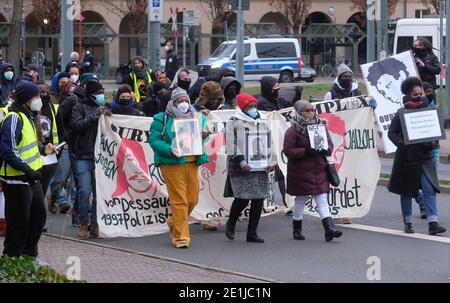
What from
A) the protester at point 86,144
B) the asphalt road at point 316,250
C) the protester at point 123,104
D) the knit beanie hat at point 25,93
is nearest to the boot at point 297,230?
the asphalt road at point 316,250

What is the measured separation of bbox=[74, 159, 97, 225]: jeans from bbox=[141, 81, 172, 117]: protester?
Result: 7.60 ft

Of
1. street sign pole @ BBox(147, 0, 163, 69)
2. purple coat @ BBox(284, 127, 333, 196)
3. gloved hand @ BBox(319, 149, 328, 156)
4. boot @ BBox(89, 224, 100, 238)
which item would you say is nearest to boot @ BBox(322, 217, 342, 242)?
purple coat @ BBox(284, 127, 333, 196)

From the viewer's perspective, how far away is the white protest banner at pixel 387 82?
44.0 feet

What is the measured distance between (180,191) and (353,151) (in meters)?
2.70

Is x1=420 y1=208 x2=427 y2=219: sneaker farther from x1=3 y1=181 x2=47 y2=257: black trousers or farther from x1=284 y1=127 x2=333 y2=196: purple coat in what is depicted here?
x1=3 y1=181 x2=47 y2=257: black trousers

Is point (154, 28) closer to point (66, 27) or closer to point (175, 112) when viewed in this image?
point (66, 27)

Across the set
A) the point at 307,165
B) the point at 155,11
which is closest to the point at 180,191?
the point at 307,165

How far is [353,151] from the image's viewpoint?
12836 mm

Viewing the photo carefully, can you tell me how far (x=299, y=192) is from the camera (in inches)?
450

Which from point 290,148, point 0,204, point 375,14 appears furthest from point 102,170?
point 375,14

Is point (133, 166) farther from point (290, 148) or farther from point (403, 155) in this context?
point (403, 155)

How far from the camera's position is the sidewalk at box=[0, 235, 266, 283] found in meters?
9.22

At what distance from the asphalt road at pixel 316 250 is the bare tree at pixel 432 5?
165 ft

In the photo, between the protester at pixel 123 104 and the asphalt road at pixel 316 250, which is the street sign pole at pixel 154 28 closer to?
the asphalt road at pixel 316 250
